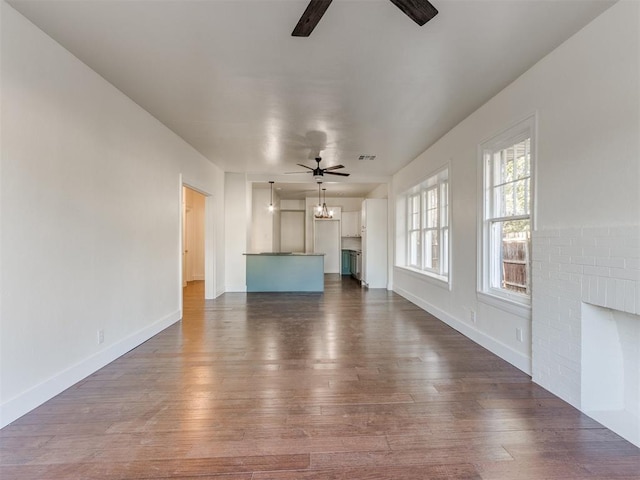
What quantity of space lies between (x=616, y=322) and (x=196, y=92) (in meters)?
3.97

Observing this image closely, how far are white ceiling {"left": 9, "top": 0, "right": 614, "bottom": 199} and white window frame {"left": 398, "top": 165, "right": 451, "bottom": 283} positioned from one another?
48.6 inches

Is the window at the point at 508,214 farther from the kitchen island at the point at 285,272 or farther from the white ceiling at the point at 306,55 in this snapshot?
the kitchen island at the point at 285,272

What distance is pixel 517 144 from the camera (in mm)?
3031

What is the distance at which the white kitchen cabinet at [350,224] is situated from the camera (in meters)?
10.4

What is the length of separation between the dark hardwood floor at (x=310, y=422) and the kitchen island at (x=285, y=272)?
3.46 meters

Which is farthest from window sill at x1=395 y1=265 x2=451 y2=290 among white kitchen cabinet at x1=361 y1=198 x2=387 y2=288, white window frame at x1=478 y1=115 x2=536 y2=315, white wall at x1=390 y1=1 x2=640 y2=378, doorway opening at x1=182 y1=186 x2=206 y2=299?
doorway opening at x1=182 y1=186 x2=206 y2=299

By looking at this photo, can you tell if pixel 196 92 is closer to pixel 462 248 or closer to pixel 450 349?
pixel 462 248

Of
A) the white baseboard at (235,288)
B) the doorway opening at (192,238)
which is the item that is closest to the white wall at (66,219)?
the white baseboard at (235,288)

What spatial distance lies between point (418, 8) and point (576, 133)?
5.01 feet

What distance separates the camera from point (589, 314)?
214 centimetres

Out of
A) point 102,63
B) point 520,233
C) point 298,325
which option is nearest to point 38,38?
point 102,63

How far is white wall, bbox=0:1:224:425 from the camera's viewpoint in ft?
6.55

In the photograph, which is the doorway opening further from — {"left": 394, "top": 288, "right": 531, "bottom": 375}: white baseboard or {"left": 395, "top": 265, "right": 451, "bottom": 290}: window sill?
{"left": 394, "top": 288, "right": 531, "bottom": 375}: white baseboard

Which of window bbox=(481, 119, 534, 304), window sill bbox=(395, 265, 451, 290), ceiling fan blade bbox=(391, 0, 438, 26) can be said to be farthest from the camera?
window sill bbox=(395, 265, 451, 290)
